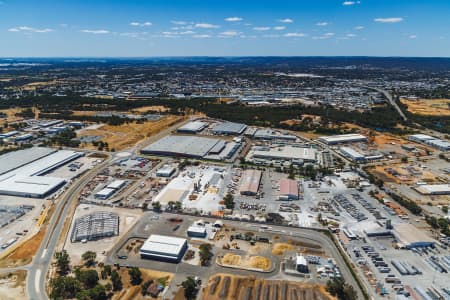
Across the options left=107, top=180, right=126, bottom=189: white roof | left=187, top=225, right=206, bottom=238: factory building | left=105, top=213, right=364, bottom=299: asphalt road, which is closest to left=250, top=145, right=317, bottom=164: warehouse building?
left=105, top=213, right=364, bottom=299: asphalt road

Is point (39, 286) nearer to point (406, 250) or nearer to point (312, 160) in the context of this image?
point (406, 250)

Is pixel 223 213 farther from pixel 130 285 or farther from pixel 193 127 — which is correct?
pixel 193 127

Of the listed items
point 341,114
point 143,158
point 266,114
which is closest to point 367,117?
point 341,114

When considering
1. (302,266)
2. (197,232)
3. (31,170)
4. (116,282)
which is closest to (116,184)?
(31,170)

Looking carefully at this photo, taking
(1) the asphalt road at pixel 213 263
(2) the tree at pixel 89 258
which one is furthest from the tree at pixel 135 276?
(2) the tree at pixel 89 258

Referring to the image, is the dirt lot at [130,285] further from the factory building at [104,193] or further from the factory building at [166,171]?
the factory building at [166,171]

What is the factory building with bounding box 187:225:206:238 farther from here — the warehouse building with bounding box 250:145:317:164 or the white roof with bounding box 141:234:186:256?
the warehouse building with bounding box 250:145:317:164

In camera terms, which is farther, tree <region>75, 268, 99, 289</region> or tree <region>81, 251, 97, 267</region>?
tree <region>81, 251, 97, 267</region>
